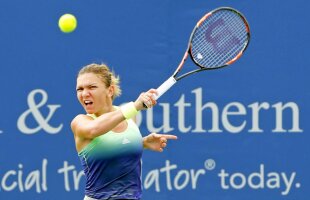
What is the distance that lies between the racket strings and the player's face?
0.82 meters

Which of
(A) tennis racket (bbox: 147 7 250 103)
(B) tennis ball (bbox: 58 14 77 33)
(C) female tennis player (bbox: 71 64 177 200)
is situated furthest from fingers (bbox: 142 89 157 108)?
(B) tennis ball (bbox: 58 14 77 33)

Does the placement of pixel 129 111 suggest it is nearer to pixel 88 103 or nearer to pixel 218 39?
pixel 88 103

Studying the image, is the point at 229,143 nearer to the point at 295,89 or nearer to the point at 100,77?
the point at 295,89

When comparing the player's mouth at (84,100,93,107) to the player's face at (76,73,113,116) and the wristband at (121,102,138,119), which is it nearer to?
the player's face at (76,73,113,116)

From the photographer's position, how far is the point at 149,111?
23.3 feet

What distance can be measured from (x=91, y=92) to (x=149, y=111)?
215 centimetres

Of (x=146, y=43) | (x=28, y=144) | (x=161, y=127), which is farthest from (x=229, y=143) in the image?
→ (x=28, y=144)

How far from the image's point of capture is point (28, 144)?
7.07 meters

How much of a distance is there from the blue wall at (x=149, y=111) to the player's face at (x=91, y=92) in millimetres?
2005

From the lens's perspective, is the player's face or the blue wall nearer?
the player's face

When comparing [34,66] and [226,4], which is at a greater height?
[226,4]

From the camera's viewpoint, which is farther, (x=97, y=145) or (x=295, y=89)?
(x=295, y=89)

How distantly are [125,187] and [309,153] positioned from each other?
8.49 ft

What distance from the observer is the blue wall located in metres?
7.07
